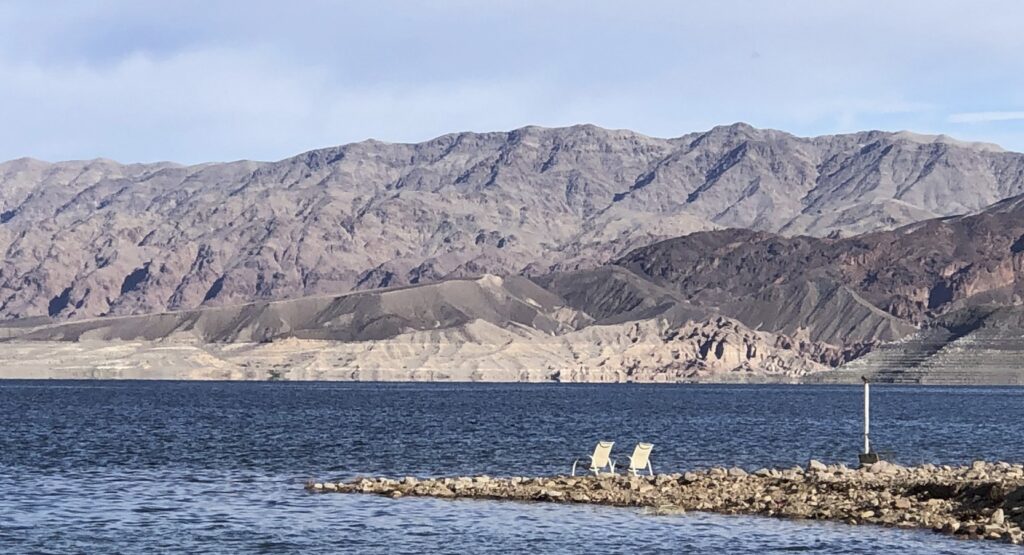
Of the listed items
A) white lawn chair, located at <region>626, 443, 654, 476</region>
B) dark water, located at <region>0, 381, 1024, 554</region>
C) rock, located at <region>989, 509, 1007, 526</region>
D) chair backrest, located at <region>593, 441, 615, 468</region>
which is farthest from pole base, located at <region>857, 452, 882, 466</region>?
rock, located at <region>989, 509, 1007, 526</region>

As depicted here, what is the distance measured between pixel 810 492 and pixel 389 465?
26.4 meters

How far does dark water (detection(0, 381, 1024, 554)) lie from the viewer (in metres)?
47.9

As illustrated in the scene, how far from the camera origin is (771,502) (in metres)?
54.6

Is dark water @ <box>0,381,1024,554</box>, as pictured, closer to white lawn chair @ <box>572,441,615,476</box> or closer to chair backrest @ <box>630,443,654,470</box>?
white lawn chair @ <box>572,441,615,476</box>

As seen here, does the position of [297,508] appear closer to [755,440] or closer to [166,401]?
[755,440]

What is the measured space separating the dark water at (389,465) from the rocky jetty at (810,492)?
1540 mm

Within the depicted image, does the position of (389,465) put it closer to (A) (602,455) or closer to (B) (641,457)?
(A) (602,455)

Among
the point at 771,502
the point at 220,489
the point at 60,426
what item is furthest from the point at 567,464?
the point at 60,426

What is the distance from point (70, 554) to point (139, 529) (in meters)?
5.09

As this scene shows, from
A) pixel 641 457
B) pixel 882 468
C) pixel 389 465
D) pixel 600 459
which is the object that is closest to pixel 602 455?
pixel 600 459

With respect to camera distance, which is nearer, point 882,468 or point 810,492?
point 810,492

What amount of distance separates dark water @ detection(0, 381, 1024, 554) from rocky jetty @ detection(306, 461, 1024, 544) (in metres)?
1.54

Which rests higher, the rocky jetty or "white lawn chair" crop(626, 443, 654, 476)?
"white lawn chair" crop(626, 443, 654, 476)

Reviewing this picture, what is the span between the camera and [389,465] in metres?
77.9
